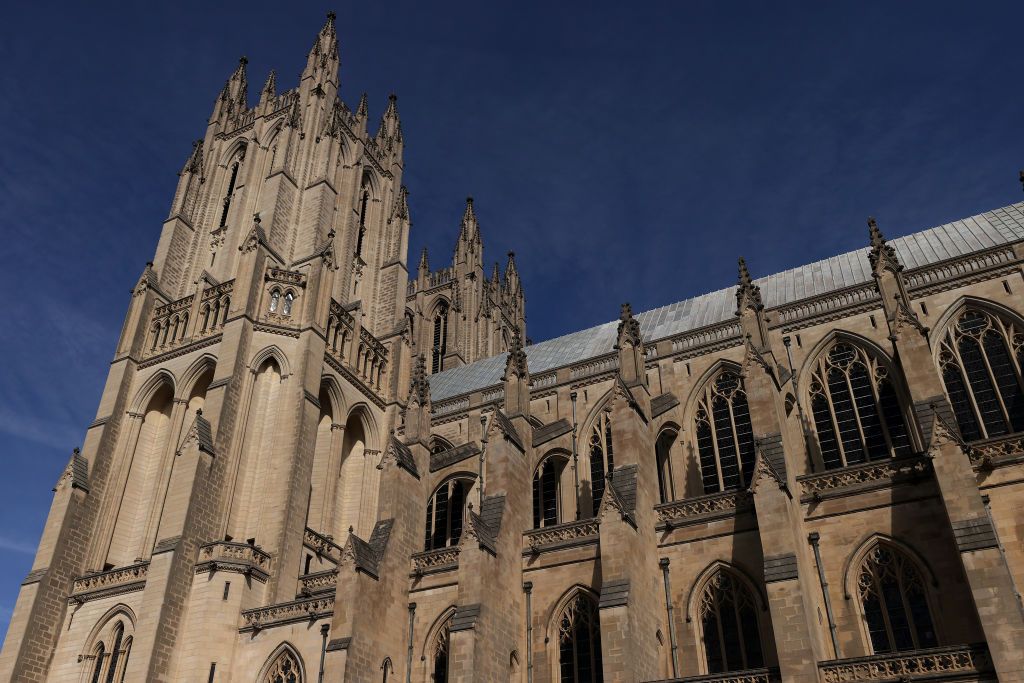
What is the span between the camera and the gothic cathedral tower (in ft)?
78.7

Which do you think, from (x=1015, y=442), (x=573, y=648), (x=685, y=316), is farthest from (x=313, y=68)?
(x=1015, y=442)

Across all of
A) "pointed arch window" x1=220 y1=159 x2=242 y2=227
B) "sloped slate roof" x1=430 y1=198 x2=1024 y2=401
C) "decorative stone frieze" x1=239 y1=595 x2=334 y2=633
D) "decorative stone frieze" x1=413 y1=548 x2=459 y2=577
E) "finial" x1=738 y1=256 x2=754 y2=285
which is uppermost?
"pointed arch window" x1=220 y1=159 x2=242 y2=227

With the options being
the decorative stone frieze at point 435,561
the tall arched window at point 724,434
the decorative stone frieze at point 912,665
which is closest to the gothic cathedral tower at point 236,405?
the decorative stone frieze at point 435,561

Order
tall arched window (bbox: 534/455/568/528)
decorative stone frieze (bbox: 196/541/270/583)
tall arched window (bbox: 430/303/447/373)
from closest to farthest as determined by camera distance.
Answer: decorative stone frieze (bbox: 196/541/270/583) < tall arched window (bbox: 534/455/568/528) < tall arched window (bbox: 430/303/447/373)

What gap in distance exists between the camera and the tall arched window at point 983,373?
2269cm

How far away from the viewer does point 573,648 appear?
68.3 feet

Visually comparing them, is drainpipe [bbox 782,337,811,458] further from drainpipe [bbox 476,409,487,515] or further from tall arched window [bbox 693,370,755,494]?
Result: drainpipe [bbox 476,409,487,515]

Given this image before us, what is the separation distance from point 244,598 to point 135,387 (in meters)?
10.3

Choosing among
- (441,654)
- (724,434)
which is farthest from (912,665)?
(441,654)

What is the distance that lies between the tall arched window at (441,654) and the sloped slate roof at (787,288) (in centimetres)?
1152

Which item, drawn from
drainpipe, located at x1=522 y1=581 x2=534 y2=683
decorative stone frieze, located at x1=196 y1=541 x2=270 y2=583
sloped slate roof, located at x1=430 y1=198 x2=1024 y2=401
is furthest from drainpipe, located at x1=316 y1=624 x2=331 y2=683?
sloped slate roof, located at x1=430 y1=198 x2=1024 y2=401

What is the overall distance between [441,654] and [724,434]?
10.6 m

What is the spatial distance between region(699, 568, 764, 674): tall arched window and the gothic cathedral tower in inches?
350

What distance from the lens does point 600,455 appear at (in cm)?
2820
